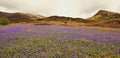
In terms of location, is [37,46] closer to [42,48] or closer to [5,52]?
[42,48]

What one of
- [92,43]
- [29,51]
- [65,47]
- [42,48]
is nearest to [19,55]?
[29,51]

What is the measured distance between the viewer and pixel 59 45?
520 inches

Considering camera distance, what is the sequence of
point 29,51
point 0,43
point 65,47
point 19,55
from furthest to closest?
point 0,43, point 65,47, point 29,51, point 19,55

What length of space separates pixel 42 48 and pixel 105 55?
312cm

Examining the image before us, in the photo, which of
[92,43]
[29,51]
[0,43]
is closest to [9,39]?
[0,43]

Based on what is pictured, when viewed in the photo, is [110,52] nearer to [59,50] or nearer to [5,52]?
[59,50]

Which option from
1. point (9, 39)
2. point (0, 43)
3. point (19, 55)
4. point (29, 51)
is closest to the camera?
point (19, 55)

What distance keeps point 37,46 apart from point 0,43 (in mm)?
2233

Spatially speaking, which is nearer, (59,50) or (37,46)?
(59,50)

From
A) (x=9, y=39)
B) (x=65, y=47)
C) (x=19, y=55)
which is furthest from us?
(x=9, y=39)

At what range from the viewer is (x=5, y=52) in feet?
38.7

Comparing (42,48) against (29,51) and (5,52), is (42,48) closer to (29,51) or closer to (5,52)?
(29,51)

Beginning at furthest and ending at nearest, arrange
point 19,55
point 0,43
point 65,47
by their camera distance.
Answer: point 0,43, point 65,47, point 19,55

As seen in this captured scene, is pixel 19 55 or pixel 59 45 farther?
pixel 59 45
